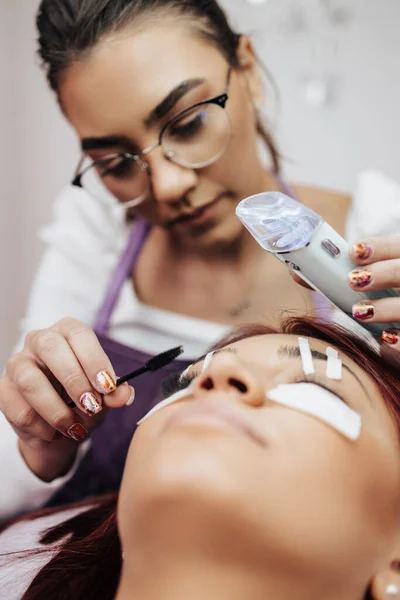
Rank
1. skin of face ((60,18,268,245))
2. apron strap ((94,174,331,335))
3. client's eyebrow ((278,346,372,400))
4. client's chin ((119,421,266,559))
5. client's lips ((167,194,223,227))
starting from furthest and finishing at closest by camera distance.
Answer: apron strap ((94,174,331,335))
client's lips ((167,194,223,227))
skin of face ((60,18,268,245))
client's eyebrow ((278,346,372,400))
client's chin ((119,421,266,559))

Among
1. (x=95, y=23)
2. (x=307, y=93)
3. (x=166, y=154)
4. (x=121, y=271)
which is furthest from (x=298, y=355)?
(x=307, y=93)

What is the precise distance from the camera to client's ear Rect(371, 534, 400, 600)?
478mm

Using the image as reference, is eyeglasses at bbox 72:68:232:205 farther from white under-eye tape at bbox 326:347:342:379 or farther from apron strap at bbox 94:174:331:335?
white under-eye tape at bbox 326:347:342:379

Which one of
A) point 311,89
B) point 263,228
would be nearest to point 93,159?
point 263,228

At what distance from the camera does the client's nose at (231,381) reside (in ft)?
1.53

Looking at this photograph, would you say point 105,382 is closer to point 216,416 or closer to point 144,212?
point 216,416

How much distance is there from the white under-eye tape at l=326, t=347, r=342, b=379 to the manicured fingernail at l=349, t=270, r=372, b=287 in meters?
0.07

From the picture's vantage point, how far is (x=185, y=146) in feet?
2.43

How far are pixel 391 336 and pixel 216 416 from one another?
0.20 m

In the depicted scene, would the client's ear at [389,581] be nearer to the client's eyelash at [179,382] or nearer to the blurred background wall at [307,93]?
the client's eyelash at [179,382]

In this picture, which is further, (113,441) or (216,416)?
(113,441)

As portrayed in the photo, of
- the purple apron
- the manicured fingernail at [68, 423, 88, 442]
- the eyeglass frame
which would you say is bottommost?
the purple apron

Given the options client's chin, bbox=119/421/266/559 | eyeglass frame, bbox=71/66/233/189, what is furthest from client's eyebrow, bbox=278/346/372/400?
eyeglass frame, bbox=71/66/233/189

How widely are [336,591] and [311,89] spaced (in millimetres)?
975
